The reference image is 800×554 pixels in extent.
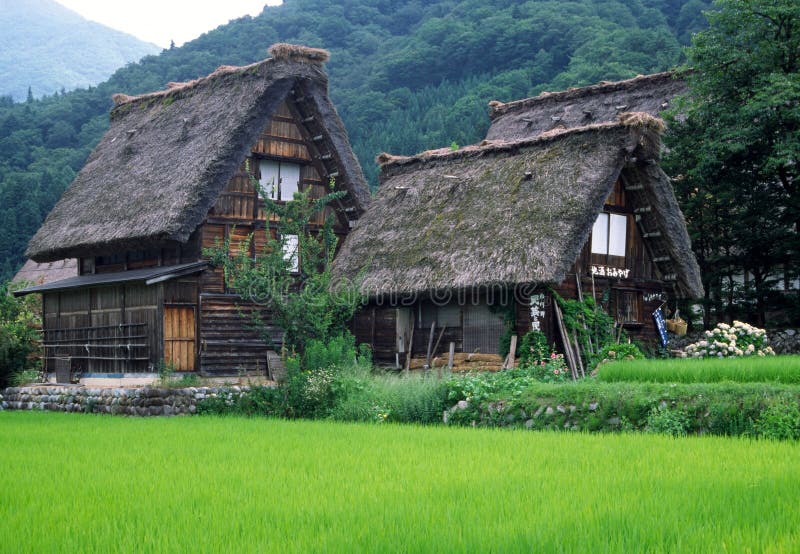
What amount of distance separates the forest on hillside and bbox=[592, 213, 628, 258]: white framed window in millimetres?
24620

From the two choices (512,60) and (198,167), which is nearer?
(198,167)

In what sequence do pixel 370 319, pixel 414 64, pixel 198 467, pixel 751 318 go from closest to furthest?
pixel 198 467
pixel 370 319
pixel 751 318
pixel 414 64

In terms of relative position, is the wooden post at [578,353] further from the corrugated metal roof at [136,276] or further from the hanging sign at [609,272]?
the corrugated metal roof at [136,276]

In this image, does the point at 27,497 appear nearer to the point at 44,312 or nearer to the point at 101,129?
the point at 44,312

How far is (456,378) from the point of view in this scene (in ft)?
52.4

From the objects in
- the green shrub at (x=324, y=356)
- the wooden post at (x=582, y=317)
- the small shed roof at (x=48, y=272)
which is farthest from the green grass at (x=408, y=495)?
the small shed roof at (x=48, y=272)

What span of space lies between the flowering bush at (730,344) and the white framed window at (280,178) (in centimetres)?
996

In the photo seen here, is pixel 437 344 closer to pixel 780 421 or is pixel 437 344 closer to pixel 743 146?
pixel 743 146

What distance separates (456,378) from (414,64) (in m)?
46.0

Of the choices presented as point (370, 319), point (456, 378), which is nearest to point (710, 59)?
point (370, 319)

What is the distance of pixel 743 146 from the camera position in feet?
74.2

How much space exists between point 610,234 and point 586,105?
41.5 ft

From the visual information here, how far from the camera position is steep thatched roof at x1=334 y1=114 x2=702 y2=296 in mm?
19438

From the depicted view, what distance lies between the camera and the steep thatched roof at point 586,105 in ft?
103
